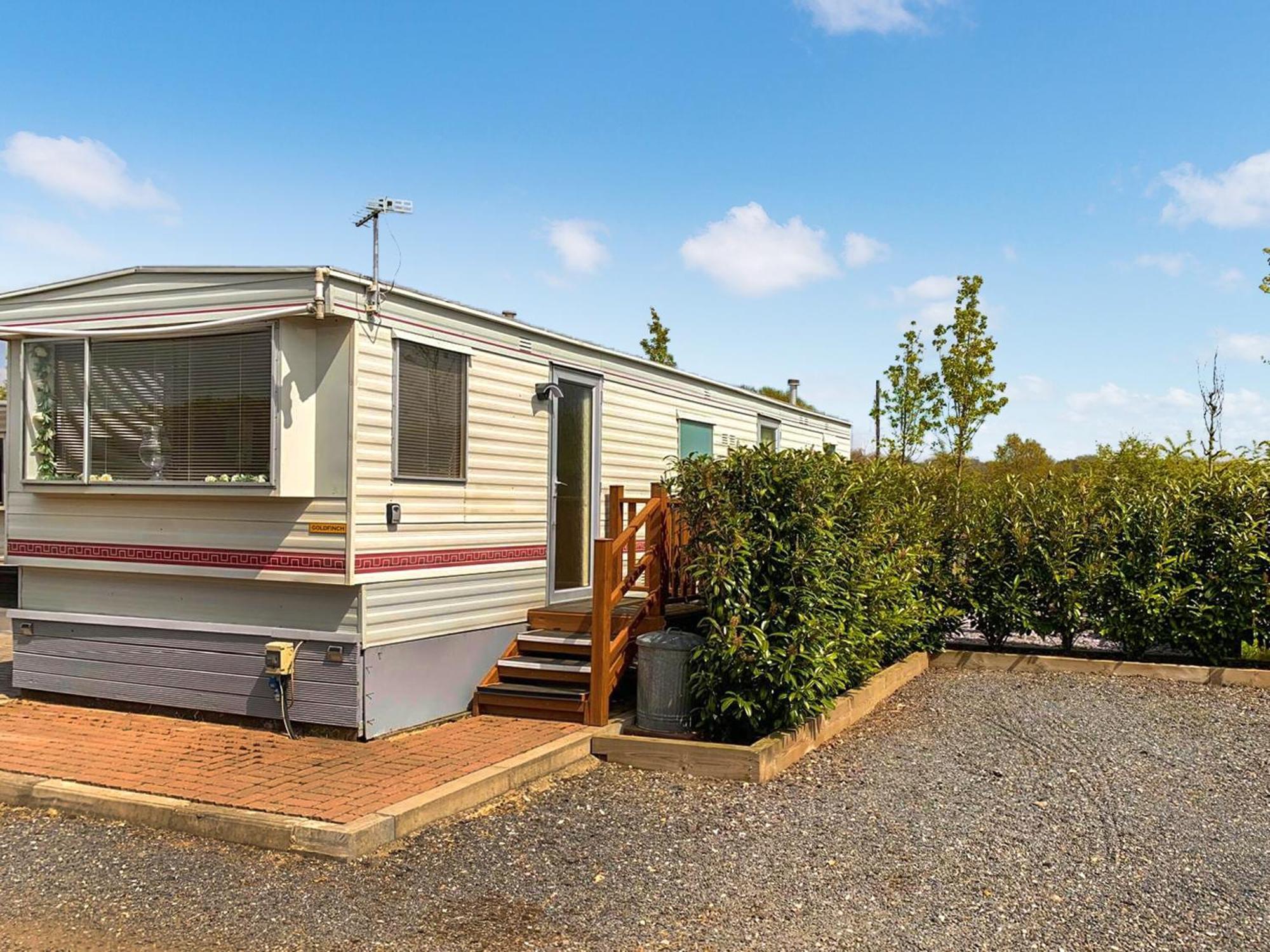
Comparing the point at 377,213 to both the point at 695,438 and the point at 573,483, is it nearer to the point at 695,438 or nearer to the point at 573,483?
the point at 573,483

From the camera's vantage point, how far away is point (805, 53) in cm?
1027

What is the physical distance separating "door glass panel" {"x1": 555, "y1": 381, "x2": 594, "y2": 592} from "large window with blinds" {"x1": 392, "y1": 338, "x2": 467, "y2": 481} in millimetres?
1148

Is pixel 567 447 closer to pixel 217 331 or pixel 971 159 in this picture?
pixel 217 331

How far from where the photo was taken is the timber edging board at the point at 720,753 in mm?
5414

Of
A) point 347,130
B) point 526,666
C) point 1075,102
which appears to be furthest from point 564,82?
point 526,666

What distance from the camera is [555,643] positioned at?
679 cm

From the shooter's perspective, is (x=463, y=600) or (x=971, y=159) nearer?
(x=463, y=600)

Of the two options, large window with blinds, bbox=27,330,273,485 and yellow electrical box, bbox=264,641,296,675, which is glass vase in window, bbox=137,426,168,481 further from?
yellow electrical box, bbox=264,641,296,675

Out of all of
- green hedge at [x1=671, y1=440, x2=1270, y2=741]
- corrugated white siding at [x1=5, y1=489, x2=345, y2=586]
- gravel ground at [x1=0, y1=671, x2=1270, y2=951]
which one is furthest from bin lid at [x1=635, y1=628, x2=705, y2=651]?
corrugated white siding at [x1=5, y1=489, x2=345, y2=586]

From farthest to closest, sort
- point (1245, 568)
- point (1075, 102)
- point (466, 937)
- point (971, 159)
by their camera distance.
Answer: point (971, 159)
point (1075, 102)
point (1245, 568)
point (466, 937)

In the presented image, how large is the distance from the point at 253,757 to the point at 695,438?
5.43m

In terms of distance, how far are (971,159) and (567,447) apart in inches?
233

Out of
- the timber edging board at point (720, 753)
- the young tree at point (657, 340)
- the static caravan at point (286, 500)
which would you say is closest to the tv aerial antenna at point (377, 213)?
the static caravan at point (286, 500)

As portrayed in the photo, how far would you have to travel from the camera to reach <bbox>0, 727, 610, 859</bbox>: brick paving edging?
13.6 feet
